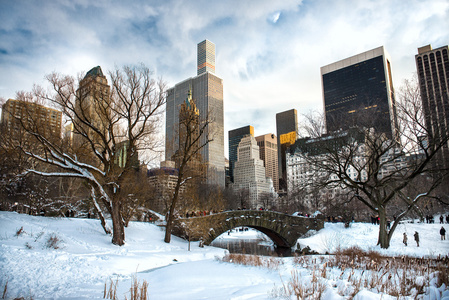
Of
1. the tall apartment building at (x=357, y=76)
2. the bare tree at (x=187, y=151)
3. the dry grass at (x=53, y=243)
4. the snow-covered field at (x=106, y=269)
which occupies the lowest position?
the snow-covered field at (x=106, y=269)

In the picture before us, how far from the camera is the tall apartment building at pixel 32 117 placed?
1953 centimetres

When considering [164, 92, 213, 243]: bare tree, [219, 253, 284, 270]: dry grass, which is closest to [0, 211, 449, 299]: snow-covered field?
[219, 253, 284, 270]: dry grass

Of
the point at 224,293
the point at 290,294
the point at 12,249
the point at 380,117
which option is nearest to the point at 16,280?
the point at 12,249

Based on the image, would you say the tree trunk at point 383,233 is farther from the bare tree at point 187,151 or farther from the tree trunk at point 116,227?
the tree trunk at point 116,227

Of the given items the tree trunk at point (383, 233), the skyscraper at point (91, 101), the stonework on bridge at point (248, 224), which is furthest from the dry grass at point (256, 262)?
the skyscraper at point (91, 101)

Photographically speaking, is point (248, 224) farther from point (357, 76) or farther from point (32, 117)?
point (357, 76)

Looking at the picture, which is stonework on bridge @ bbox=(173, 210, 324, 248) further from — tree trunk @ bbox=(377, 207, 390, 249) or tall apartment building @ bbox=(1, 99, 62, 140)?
tree trunk @ bbox=(377, 207, 390, 249)

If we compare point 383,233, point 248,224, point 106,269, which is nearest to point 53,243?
point 106,269

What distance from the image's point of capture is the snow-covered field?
29.3ft

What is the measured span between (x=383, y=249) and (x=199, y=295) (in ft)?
63.2

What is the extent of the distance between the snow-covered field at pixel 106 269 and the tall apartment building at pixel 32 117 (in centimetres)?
593

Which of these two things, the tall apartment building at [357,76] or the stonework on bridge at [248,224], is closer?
the stonework on bridge at [248,224]

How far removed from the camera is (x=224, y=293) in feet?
29.1

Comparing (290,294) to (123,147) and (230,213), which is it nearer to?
(123,147)
